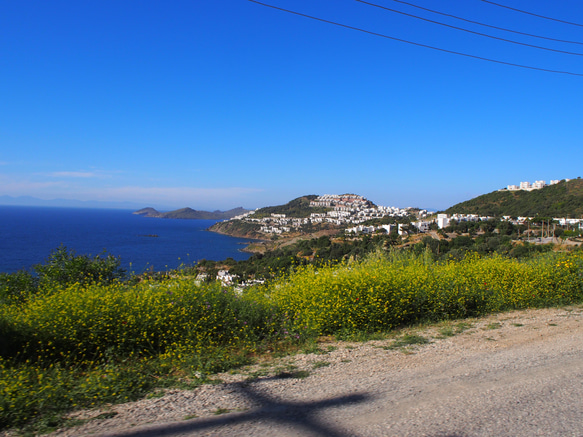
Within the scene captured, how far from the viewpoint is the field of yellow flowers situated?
145 inches

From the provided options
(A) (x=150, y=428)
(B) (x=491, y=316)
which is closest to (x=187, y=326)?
(A) (x=150, y=428)

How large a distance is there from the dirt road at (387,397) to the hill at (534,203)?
38.5 m

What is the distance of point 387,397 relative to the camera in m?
3.53

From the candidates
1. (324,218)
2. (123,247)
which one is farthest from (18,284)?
(324,218)

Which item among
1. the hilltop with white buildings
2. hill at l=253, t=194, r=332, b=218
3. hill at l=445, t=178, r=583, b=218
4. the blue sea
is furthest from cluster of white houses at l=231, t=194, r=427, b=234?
hill at l=445, t=178, r=583, b=218

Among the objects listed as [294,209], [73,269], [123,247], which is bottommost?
[123,247]

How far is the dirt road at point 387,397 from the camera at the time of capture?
9.64 feet

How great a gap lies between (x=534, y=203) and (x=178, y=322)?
5183cm

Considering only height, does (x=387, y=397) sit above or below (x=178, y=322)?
below

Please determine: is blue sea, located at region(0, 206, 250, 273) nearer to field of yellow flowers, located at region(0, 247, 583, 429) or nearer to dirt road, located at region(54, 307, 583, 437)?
field of yellow flowers, located at region(0, 247, 583, 429)

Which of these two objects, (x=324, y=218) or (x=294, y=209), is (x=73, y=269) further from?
(x=294, y=209)

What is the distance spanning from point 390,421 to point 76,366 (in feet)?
11.8

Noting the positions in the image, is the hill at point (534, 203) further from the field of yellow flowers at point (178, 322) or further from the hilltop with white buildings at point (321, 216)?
the field of yellow flowers at point (178, 322)

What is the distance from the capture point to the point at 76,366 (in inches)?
171
